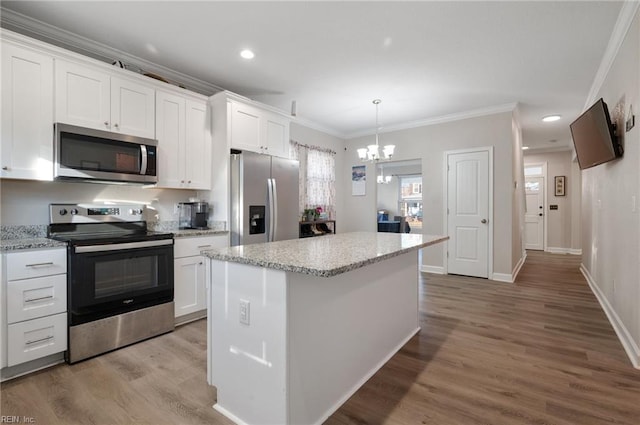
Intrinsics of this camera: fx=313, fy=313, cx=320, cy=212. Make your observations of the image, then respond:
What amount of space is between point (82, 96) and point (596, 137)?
467 centimetres

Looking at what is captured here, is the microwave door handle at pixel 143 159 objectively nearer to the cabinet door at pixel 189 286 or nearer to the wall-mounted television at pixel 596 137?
the cabinet door at pixel 189 286

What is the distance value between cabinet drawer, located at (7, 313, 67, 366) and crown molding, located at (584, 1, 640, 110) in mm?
4716

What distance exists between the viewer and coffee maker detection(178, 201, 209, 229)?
11.2ft

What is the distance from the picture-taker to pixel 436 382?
204 cm

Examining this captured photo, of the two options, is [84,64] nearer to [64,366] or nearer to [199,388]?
[64,366]

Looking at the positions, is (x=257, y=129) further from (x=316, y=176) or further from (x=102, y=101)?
(x=316, y=176)

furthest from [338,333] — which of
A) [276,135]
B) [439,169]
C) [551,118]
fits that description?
[551,118]

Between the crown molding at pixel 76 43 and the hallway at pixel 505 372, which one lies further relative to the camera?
the crown molding at pixel 76 43

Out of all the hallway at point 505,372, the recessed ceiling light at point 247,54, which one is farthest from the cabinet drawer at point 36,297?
the recessed ceiling light at point 247,54

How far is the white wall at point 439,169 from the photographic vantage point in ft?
15.3

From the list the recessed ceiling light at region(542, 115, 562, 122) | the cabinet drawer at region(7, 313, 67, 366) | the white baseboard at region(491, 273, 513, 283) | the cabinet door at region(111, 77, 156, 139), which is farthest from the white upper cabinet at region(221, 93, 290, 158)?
the recessed ceiling light at region(542, 115, 562, 122)

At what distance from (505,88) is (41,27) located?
190 inches

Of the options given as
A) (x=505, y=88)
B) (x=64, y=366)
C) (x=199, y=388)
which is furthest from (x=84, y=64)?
(x=505, y=88)

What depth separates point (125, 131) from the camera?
9.24 ft
